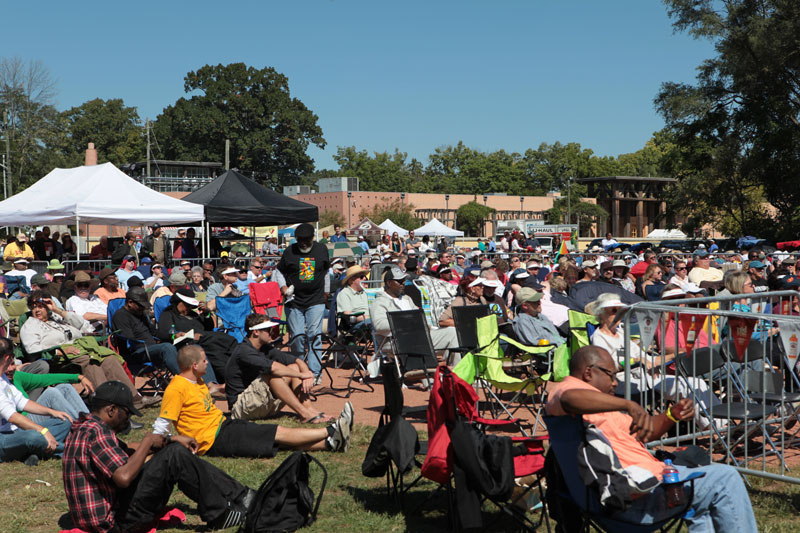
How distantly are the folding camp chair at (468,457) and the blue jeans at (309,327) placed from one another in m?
4.65

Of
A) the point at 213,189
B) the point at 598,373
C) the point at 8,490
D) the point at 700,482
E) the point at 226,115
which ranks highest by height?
the point at 226,115

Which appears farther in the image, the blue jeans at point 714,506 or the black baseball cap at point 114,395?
the black baseball cap at point 114,395

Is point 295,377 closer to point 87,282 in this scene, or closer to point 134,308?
point 134,308

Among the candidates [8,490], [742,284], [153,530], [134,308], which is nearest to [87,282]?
[134,308]

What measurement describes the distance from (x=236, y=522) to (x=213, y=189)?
47.1 feet

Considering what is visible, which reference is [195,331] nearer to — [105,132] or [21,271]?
[21,271]

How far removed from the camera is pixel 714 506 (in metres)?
3.72

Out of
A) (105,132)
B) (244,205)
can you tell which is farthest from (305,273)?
(105,132)

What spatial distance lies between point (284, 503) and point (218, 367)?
386cm

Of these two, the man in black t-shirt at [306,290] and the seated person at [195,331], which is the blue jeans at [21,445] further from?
the man in black t-shirt at [306,290]

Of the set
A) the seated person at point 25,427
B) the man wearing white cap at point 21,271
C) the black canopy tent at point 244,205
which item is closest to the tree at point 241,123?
the black canopy tent at point 244,205

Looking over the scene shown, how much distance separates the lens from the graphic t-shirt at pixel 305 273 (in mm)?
9148

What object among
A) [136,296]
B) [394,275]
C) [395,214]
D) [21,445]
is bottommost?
[21,445]

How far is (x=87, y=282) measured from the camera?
10.1 metres
